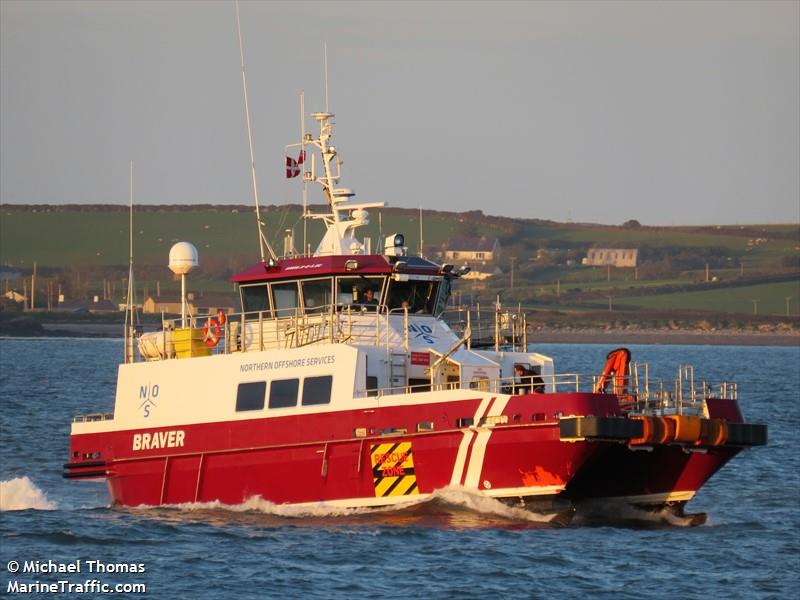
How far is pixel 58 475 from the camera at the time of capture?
32.8 m

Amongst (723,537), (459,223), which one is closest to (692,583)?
(723,537)

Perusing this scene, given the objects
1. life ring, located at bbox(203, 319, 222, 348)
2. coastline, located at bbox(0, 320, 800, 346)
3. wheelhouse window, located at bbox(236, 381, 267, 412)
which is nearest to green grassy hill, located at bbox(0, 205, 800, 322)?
coastline, located at bbox(0, 320, 800, 346)

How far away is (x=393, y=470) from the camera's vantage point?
24.9m

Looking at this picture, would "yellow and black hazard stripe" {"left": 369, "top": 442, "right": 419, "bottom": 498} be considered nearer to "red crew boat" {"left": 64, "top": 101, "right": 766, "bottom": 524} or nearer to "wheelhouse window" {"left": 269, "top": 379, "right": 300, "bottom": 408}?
"red crew boat" {"left": 64, "top": 101, "right": 766, "bottom": 524}

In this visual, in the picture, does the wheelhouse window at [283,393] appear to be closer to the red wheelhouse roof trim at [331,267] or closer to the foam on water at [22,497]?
the red wheelhouse roof trim at [331,267]

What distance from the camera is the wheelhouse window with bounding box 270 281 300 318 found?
2767 centimetres

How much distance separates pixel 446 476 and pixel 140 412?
651 centimetres

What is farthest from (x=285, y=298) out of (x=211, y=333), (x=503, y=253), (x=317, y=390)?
(x=503, y=253)

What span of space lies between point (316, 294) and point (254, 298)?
4.61ft

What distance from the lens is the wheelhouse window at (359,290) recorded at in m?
27.2

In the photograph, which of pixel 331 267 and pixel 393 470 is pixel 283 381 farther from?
pixel 393 470

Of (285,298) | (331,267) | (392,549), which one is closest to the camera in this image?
(392,549)

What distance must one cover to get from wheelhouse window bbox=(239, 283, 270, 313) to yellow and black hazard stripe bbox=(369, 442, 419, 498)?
4312mm

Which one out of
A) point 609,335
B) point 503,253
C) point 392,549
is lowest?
point 392,549
